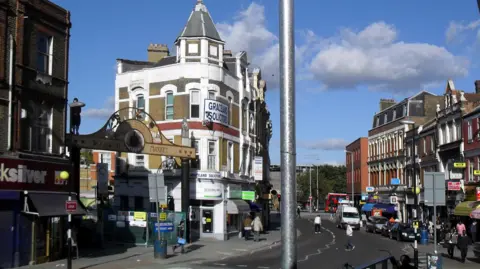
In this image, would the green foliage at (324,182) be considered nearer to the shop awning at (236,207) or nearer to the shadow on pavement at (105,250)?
the shop awning at (236,207)

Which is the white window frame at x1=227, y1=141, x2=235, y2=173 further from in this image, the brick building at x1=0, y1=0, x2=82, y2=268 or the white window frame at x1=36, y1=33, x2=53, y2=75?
the white window frame at x1=36, y1=33, x2=53, y2=75

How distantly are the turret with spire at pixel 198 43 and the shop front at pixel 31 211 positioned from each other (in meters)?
16.0

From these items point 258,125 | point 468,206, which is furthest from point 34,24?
point 468,206

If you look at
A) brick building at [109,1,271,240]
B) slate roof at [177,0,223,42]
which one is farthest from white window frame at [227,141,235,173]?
slate roof at [177,0,223,42]

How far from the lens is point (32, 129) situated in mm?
24531

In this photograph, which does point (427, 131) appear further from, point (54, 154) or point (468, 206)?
point (54, 154)

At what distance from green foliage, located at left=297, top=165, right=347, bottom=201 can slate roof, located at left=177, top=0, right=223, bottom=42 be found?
88.0 m

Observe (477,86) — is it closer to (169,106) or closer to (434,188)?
(169,106)

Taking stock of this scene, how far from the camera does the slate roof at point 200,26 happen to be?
40.1 meters

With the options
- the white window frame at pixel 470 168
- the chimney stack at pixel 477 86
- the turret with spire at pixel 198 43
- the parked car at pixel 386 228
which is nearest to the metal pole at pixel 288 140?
the turret with spire at pixel 198 43

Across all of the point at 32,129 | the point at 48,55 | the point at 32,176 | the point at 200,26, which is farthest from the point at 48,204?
the point at 200,26

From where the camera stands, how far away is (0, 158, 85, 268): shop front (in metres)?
22.3

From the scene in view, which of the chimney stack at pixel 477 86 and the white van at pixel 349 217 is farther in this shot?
the chimney stack at pixel 477 86

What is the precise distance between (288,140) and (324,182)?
399 ft
